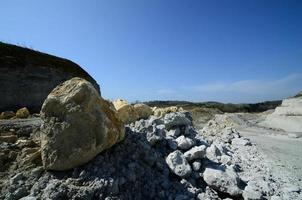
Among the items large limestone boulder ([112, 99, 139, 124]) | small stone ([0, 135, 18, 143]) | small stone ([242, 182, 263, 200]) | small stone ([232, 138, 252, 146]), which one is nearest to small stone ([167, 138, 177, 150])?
small stone ([242, 182, 263, 200])

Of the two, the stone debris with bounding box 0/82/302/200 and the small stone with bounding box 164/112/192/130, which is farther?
the small stone with bounding box 164/112/192/130

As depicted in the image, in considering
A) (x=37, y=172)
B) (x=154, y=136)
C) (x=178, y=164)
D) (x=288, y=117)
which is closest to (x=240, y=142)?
(x=154, y=136)

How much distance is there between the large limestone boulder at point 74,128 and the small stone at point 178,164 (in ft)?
3.93

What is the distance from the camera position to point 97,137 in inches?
176

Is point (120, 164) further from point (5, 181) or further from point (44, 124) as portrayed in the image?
point (5, 181)

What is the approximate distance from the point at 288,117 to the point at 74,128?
724 inches

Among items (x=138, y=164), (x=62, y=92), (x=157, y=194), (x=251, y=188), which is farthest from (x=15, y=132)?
(x=251, y=188)

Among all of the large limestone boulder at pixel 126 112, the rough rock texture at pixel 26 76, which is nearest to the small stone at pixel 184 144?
the large limestone boulder at pixel 126 112

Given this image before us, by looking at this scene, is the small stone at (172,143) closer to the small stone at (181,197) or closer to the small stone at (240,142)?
the small stone at (181,197)

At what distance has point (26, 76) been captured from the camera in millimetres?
12617

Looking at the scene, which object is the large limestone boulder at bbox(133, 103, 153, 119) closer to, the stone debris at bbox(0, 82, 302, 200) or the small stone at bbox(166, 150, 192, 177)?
the stone debris at bbox(0, 82, 302, 200)

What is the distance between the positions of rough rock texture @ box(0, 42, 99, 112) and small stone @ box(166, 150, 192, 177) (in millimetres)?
9391

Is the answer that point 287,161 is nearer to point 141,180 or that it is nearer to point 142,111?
point 142,111

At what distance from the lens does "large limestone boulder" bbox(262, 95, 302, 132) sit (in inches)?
695
